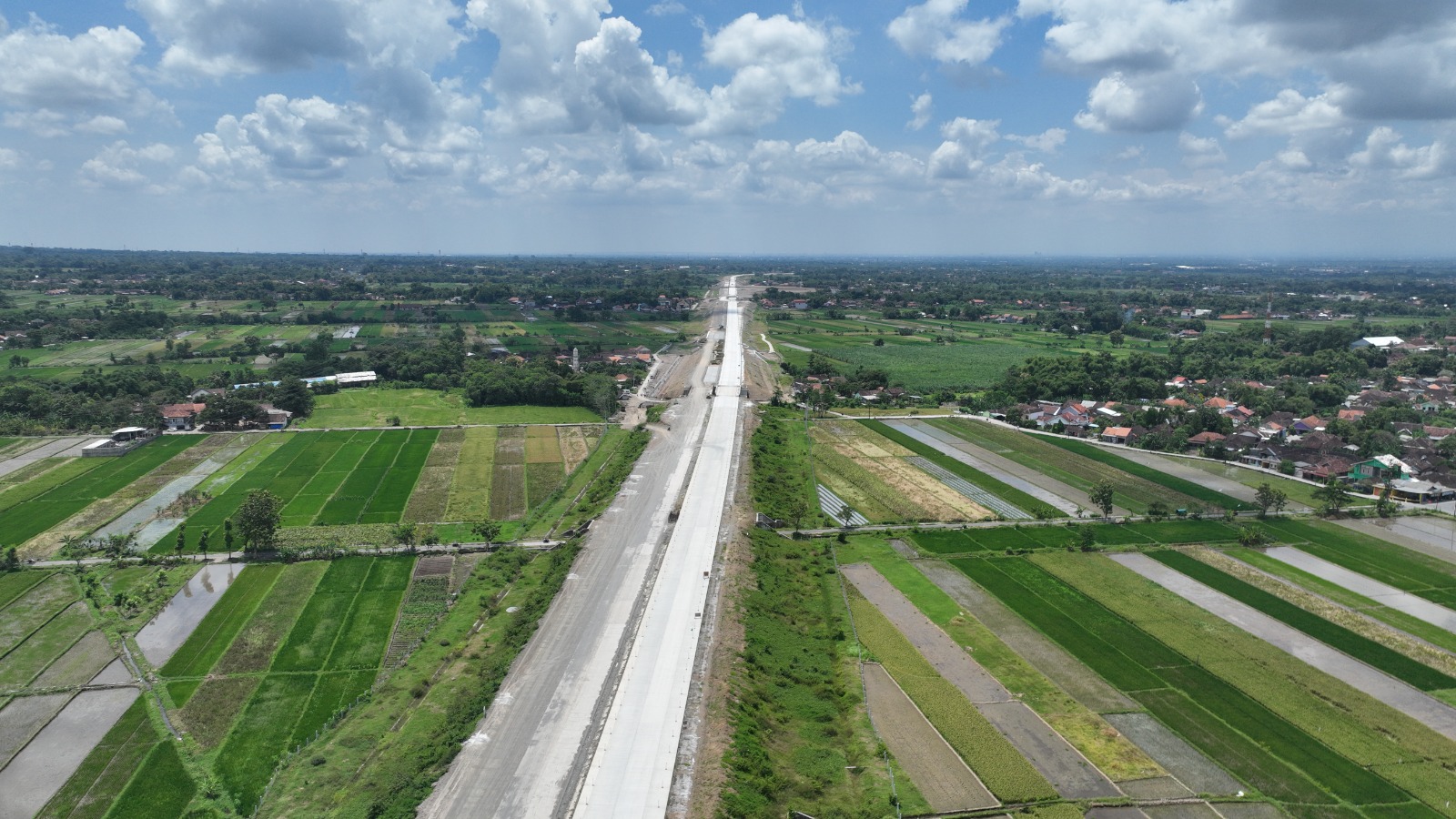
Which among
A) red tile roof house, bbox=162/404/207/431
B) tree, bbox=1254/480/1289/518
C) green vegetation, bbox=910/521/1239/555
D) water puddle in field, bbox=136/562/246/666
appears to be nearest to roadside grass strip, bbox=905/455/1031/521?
green vegetation, bbox=910/521/1239/555

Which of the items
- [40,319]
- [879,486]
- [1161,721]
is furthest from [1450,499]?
[40,319]

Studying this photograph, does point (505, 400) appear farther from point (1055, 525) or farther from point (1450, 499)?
point (1450, 499)

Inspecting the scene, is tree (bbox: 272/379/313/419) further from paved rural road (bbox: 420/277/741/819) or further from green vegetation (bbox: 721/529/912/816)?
green vegetation (bbox: 721/529/912/816)

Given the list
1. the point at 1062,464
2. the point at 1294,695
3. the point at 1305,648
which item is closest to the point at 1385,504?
the point at 1062,464

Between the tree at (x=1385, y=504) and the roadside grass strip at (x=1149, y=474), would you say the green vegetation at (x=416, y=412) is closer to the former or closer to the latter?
the roadside grass strip at (x=1149, y=474)

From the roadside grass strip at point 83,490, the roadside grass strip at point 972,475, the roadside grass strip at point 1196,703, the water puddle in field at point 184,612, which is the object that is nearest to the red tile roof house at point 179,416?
the roadside grass strip at point 83,490

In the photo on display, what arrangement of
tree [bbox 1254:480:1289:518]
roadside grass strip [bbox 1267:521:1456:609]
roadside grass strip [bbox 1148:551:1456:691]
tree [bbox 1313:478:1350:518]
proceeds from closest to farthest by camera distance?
1. roadside grass strip [bbox 1148:551:1456:691]
2. roadside grass strip [bbox 1267:521:1456:609]
3. tree [bbox 1254:480:1289:518]
4. tree [bbox 1313:478:1350:518]
